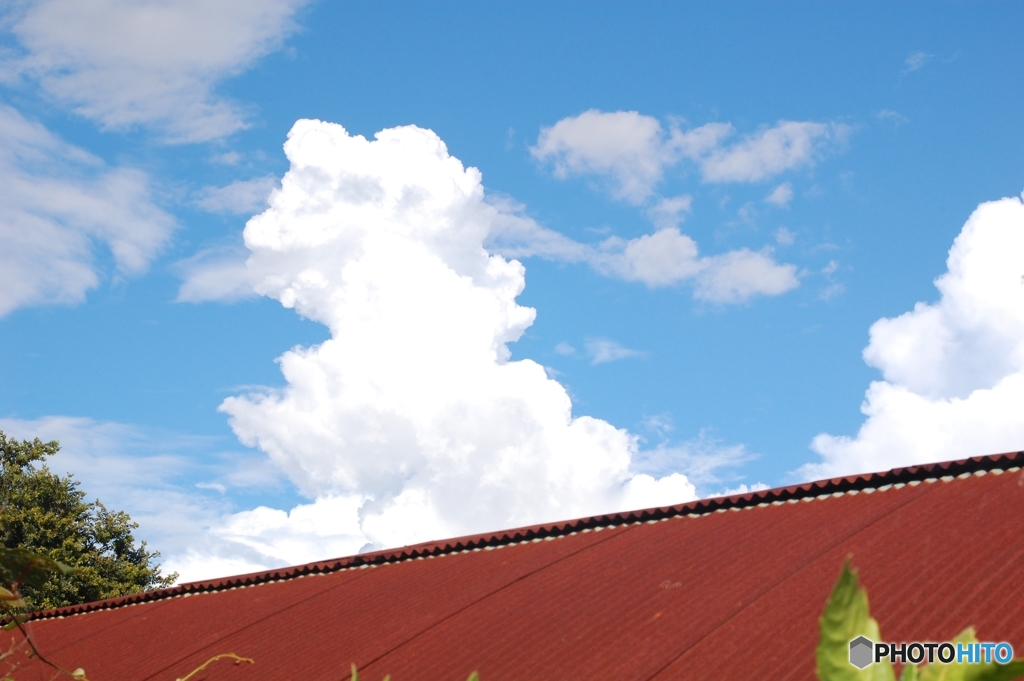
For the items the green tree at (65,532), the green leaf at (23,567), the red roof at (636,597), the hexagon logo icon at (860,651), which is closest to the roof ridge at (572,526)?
the red roof at (636,597)

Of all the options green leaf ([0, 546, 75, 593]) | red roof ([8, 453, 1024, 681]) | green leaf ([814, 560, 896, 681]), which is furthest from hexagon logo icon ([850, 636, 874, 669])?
red roof ([8, 453, 1024, 681])

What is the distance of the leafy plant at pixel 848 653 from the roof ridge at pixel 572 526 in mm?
7729

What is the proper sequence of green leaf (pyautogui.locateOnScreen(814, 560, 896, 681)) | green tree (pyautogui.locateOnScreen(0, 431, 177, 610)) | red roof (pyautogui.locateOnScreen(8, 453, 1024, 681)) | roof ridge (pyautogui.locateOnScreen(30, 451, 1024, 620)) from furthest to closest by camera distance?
green tree (pyautogui.locateOnScreen(0, 431, 177, 610)) < roof ridge (pyautogui.locateOnScreen(30, 451, 1024, 620)) < red roof (pyautogui.locateOnScreen(8, 453, 1024, 681)) < green leaf (pyautogui.locateOnScreen(814, 560, 896, 681))

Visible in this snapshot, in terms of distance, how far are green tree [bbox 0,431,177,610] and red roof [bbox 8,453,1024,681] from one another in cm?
1882

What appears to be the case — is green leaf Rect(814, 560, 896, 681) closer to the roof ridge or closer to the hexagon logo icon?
the hexagon logo icon

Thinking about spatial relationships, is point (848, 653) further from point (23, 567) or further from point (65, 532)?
point (65, 532)

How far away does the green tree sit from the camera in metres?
28.4

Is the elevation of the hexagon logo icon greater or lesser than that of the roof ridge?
lesser

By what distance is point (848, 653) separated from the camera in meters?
1.22

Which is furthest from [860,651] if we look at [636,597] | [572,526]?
[572,526]

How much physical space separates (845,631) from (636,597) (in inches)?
256

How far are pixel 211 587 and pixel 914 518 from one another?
8.35 m

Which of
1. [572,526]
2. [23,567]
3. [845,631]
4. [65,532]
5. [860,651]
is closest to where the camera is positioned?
[845,631]

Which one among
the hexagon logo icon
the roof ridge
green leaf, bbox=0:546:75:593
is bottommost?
the hexagon logo icon
